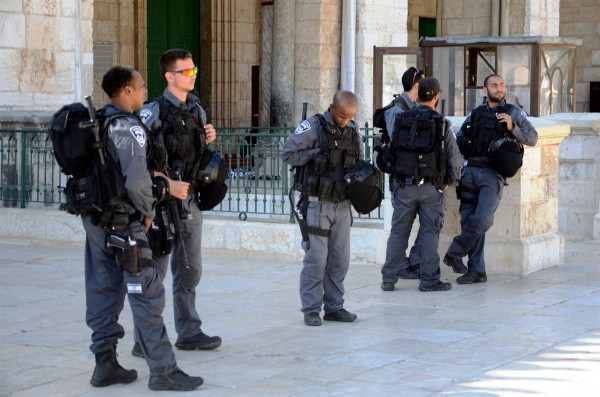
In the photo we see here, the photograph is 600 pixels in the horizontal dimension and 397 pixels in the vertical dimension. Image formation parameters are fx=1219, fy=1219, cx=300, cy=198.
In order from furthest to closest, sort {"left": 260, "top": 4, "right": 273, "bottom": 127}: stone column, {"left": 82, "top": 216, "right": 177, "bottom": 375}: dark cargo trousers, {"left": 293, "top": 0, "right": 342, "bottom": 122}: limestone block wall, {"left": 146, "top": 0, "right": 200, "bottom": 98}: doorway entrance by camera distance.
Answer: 1. {"left": 146, "top": 0, "right": 200, "bottom": 98}: doorway entrance
2. {"left": 260, "top": 4, "right": 273, "bottom": 127}: stone column
3. {"left": 293, "top": 0, "right": 342, "bottom": 122}: limestone block wall
4. {"left": 82, "top": 216, "right": 177, "bottom": 375}: dark cargo trousers

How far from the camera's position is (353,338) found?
8.34 m

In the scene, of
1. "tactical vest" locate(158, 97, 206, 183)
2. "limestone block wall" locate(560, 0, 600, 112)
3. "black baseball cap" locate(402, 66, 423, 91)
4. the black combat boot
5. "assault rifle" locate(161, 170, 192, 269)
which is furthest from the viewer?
"limestone block wall" locate(560, 0, 600, 112)

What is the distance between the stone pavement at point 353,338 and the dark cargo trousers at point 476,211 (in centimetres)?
31

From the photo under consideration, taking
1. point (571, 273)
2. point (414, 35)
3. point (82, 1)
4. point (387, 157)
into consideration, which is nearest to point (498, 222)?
point (571, 273)

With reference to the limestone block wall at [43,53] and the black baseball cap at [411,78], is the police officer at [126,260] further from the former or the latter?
the limestone block wall at [43,53]

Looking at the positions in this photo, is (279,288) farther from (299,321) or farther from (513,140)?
(513,140)

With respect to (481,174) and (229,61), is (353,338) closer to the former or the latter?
(481,174)

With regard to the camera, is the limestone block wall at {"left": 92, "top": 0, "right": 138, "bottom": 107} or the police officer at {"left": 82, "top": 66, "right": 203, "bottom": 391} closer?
the police officer at {"left": 82, "top": 66, "right": 203, "bottom": 391}

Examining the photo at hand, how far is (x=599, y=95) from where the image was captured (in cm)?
2881

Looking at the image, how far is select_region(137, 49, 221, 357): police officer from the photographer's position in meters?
7.60

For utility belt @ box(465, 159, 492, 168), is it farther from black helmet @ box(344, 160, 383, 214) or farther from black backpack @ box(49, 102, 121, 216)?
black backpack @ box(49, 102, 121, 216)

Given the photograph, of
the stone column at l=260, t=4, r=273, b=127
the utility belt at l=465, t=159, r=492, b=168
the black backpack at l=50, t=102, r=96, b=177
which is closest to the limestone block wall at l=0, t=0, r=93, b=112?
the stone column at l=260, t=4, r=273, b=127

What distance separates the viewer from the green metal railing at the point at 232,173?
12375 millimetres

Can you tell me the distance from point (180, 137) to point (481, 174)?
3805 millimetres
